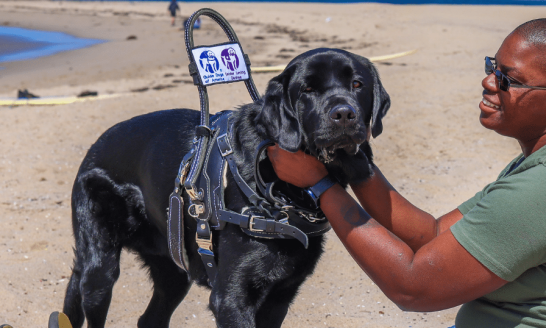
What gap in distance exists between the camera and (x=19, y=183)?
5.23 metres

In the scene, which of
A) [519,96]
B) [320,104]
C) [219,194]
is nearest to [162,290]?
[219,194]

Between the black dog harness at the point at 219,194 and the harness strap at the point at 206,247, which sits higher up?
the black dog harness at the point at 219,194

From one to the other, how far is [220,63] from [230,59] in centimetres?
6

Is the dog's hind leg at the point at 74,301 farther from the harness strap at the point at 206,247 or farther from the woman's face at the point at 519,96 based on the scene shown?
the woman's face at the point at 519,96

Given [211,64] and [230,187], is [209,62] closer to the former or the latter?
[211,64]

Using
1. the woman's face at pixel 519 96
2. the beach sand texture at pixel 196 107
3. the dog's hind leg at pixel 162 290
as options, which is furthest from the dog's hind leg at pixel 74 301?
the woman's face at pixel 519 96

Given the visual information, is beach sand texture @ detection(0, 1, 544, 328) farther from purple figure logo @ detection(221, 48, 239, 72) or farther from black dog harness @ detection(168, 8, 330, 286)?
purple figure logo @ detection(221, 48, 239, 72)

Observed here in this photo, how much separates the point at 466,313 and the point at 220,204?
101 cm

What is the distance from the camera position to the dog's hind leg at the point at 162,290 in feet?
10.0

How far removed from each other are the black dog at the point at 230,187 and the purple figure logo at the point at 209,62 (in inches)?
11.3

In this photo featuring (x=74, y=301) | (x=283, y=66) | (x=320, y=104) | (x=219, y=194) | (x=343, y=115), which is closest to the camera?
(x=343, y=115)

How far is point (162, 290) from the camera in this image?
3059 millimetres

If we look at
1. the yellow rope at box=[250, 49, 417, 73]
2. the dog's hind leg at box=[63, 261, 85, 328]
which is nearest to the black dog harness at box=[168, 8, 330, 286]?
the dog's hind leg at box=[63, 261, 85, 328]

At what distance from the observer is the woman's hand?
1.99m
